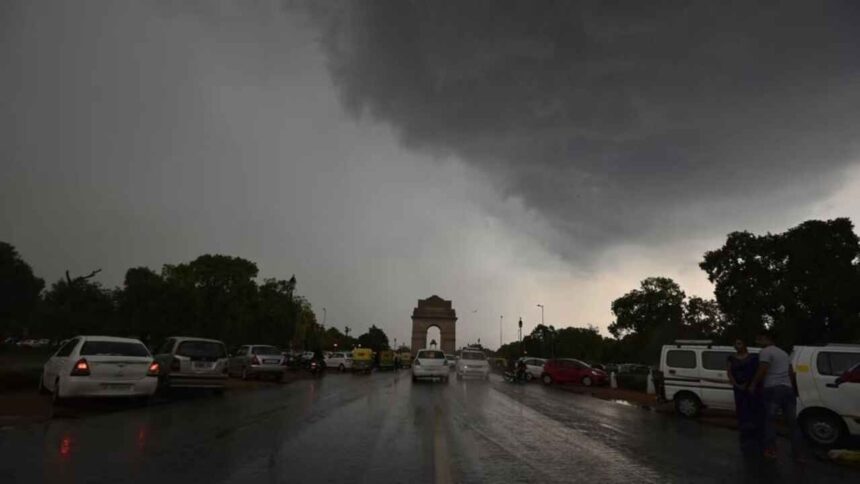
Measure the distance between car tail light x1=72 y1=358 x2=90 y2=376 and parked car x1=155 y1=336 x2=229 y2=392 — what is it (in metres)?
4.52

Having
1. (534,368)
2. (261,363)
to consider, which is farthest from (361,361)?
(261,363)

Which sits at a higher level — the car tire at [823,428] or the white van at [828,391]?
the white van at [828,391]

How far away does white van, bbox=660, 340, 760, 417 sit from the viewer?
1503cm

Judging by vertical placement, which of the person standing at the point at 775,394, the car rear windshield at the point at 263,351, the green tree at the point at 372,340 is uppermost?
the green tree at the point at 372,340

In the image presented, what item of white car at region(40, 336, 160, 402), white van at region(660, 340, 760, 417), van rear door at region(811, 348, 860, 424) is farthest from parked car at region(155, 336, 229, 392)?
van rear door at region(811, 348, 860, 424)

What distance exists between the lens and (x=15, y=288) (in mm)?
56281

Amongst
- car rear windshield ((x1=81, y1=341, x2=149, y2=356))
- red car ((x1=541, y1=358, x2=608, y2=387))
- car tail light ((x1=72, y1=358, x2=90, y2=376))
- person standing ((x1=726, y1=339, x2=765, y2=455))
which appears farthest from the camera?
red car ((x1=541, y1=358, x2=608, y2=387))

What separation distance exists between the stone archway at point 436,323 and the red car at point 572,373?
72.0m

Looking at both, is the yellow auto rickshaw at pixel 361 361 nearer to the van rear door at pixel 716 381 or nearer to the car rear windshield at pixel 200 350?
the car rear windshield at pixel 200 350

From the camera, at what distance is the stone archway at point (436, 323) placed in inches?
4198

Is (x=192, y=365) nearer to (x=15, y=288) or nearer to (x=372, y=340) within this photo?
(x=15, y=288)

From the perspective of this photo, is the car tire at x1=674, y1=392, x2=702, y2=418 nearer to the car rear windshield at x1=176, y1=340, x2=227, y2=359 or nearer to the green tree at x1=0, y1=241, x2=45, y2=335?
the car rear windshield at x1=176, y1=340, x2=227, y2=359

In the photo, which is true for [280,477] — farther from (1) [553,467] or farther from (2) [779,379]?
(2) [779,379]

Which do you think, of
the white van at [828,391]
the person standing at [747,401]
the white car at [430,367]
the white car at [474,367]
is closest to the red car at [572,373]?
the white car at [474,367]
